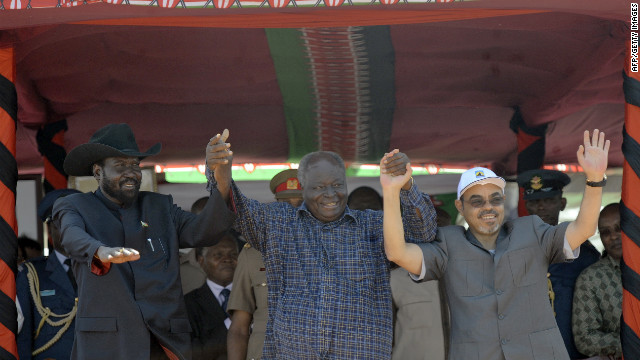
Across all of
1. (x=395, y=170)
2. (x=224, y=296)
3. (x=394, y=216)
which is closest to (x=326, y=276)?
(x=394, y=216)

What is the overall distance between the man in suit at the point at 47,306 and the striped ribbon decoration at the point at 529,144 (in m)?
4.32

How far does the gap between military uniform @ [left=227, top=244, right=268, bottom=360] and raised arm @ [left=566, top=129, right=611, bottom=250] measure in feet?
5.59

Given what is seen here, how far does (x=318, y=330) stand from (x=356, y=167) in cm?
471

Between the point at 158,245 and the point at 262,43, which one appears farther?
the point at 262,43

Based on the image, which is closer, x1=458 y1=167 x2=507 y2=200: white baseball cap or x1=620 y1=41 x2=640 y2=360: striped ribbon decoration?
x1=458 y1=167 x2=507 y2=200: white baseball cap

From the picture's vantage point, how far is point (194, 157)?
827cm

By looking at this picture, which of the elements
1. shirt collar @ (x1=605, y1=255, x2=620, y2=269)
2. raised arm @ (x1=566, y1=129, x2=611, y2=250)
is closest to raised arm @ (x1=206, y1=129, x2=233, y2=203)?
raised arm @ (x1=566, y1=129, x2=611, y2=250)

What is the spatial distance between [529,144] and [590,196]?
13.6 feet

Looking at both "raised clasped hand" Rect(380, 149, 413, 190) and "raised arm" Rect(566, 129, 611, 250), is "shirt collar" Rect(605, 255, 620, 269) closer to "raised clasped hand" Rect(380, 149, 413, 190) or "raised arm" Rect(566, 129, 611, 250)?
"raised arm" Rect(566, 129, 611, 250)

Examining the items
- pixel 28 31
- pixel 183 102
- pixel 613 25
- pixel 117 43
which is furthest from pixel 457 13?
pixel 183 102

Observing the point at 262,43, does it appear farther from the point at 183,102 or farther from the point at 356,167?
the point at 356,167

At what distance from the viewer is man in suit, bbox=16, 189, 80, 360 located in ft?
15.5

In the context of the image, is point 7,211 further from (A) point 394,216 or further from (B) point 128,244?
(A) point 394,216

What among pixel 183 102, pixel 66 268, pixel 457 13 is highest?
pixel 183 102
